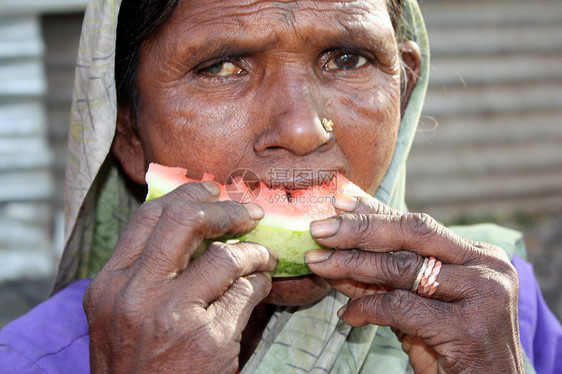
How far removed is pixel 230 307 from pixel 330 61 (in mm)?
1081

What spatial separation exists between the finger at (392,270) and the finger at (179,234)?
0.37 m

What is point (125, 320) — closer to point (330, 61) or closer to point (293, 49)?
point (293, 49)

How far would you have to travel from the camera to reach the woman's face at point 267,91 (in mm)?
2049

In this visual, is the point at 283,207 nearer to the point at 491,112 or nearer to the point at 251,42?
the point at 251,42

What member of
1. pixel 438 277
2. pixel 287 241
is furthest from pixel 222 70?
pixel 438 277

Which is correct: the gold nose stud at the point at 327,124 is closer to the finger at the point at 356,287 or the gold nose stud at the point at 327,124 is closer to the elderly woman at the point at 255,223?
the elderly woman at the point at 255,223

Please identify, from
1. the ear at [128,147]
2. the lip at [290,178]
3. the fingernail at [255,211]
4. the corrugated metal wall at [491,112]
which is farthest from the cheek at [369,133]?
the corrugated metal wall at [491,112]

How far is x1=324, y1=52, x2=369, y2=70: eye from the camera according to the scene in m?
2.30

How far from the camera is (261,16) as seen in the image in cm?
206

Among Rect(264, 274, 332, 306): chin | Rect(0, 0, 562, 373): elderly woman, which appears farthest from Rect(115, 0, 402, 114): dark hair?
Rect(264, 274, 332, 306): chin

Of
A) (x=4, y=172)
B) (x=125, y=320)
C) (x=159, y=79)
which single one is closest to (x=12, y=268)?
(x=4, y=172)

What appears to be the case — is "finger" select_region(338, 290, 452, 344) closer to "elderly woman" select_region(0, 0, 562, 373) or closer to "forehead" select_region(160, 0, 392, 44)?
"elderly woman" select_region(0, 0, 562, 373)

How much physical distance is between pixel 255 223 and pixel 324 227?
21cm

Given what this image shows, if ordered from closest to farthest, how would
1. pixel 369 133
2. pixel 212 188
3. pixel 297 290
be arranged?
1. pixel 212 188
2. pixel 297 290
3. pixel 369 133
